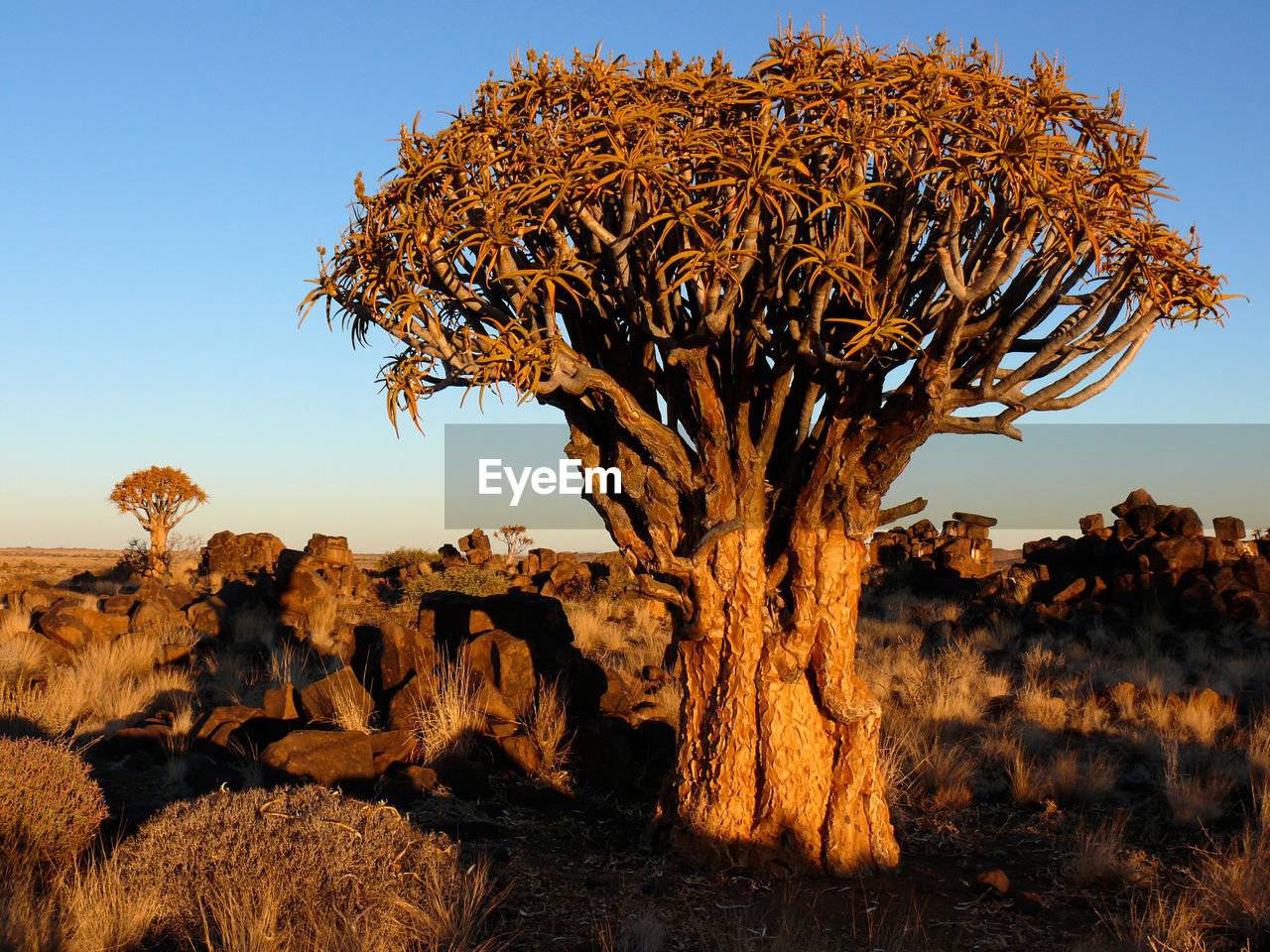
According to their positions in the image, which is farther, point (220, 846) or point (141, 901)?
point (220, 846)

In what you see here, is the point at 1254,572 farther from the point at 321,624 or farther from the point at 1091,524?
the point at 321,624

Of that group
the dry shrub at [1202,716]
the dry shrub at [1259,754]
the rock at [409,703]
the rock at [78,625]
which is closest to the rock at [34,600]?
the rock at [78,625]

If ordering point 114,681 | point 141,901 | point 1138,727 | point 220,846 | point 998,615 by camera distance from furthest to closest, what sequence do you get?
1. point 998,615
2. point 114,681
3. point 1138,727
4. point 220,846
5. point 141,901

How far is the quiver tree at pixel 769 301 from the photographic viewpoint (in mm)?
5066

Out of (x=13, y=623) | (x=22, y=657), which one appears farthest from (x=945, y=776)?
(x=13, y=623)

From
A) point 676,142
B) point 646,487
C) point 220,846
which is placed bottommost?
point 220,846

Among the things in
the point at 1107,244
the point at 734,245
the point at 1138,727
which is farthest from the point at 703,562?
the point at 1138,727

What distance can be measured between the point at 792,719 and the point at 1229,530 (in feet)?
55.2

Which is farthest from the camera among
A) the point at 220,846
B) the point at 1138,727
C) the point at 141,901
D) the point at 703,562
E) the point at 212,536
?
the point at 212,536

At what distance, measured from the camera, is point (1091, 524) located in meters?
23.7

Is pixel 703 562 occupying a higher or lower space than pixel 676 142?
lower

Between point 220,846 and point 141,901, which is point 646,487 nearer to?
point 220,846

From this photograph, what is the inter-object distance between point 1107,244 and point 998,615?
44.9 feet

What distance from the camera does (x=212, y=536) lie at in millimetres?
25719
